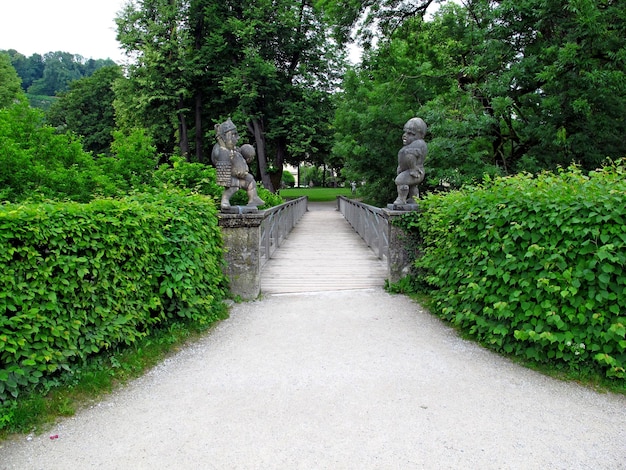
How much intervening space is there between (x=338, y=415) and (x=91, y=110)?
41526 mm

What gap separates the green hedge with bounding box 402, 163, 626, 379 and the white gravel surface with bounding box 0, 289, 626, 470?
321 millimetres

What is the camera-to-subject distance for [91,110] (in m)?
37.9

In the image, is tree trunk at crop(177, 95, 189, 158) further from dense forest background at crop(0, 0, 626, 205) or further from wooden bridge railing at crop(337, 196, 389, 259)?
wooden bridge railing at crop(337, 196, 389, 259)

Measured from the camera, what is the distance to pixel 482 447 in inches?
111

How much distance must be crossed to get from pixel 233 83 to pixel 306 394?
22.7 m

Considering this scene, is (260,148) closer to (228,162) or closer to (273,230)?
(273,230)

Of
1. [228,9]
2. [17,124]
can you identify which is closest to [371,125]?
[17,124]

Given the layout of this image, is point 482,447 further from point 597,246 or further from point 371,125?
point 371,125

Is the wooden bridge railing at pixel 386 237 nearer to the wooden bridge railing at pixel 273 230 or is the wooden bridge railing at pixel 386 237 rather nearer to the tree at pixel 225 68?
the wooden bridge railing at pixel 273 230

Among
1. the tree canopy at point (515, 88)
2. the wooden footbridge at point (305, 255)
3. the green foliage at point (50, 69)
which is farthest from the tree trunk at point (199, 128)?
the green foliage at point (50, 69)

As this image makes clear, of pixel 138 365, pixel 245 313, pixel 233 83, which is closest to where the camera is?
pixel 138 365

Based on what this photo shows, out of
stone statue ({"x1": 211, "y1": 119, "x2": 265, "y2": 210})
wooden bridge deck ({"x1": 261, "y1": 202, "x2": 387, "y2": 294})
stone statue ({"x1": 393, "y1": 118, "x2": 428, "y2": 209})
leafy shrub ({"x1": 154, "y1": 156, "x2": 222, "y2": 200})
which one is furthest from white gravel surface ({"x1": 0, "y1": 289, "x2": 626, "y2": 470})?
leafy shrub ({"x1": 154, "y1": 156, "x2": 222, "y2": 200})

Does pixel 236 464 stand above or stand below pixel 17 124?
below

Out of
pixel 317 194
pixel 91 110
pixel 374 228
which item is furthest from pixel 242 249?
pixel 317 194
